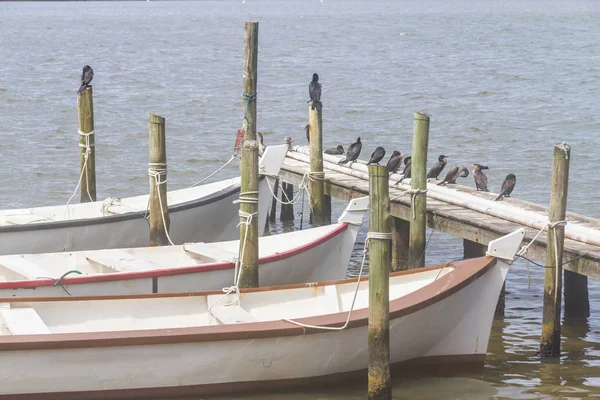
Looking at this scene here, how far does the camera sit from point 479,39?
6322 cm

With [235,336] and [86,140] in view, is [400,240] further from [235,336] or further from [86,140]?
[235,336]

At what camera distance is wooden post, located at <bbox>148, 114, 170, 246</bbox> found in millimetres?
13523

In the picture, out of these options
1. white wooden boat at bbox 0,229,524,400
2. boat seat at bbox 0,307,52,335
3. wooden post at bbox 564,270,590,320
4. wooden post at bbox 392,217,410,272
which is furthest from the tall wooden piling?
wooden post at bbox 564,270,590,320

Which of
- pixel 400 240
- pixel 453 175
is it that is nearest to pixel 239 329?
pixel 400 240

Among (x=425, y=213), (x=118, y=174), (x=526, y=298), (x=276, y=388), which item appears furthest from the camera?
(x=118, y=174)

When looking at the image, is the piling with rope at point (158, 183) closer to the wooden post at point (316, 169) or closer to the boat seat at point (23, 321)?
the wooden post at point (316, 169)

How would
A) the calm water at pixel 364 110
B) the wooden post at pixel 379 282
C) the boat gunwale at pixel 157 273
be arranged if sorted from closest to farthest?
1. the wooden post at pixel 379 282
2. the boat gunwale at pixel 157 273
3. the calm water at pixel 364 110

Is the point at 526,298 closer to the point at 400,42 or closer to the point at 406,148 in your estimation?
the point at 406,148

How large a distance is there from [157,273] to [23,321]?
7.04 feet

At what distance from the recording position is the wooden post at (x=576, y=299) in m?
13.4

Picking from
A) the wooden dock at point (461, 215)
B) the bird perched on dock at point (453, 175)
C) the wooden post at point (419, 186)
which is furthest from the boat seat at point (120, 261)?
the bird perched on dock at point (453, 175)

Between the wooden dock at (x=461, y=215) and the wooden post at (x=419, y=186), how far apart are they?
511mm

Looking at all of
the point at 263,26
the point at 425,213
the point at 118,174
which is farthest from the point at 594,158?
the point at 263,26

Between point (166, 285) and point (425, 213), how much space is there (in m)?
3.27
